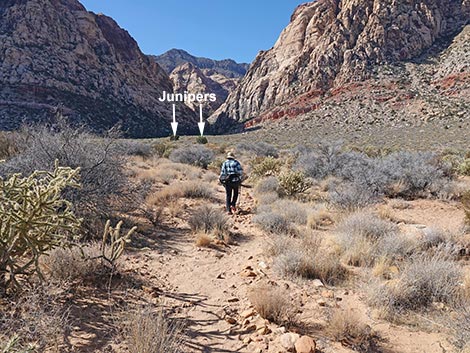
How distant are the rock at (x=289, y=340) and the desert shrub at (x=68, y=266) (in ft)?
7.31

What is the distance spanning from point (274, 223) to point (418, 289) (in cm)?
305

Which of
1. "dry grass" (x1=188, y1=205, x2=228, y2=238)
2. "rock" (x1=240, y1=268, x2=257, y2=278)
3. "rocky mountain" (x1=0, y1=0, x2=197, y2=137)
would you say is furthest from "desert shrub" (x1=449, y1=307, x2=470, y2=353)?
"rocky mountain" (x1=0, y1=0, x2=197, y2=137)

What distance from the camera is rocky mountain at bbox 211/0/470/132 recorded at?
4459cm

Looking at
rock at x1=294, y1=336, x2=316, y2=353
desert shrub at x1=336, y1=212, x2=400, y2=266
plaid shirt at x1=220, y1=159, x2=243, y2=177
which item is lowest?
rock at x1=294, y1=336, x2=316, y2=353

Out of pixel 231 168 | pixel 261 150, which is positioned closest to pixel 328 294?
pixel 231 168

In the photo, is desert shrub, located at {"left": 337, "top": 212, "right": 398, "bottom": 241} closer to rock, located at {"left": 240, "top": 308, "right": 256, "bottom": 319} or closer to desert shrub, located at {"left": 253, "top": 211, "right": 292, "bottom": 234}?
desert shrub, located at {"left": 253, "top": 211, "right": 292, "bottom": 234}

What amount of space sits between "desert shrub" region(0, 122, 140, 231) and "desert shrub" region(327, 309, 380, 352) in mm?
4110

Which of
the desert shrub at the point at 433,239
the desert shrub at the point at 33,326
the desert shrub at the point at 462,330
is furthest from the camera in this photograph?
the desert shrub at the point at 433,239

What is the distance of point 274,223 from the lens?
6289 mm

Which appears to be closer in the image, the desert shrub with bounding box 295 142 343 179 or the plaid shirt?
the plaid shirt

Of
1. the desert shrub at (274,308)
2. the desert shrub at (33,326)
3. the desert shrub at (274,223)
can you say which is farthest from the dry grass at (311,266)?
the desert shrub at (33,326)

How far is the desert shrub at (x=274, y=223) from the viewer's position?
617 centimetres

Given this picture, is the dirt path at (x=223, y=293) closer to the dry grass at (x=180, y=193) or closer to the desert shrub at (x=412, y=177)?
the dry grass at (x=180, y=193)

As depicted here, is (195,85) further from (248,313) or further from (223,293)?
(248,313)
